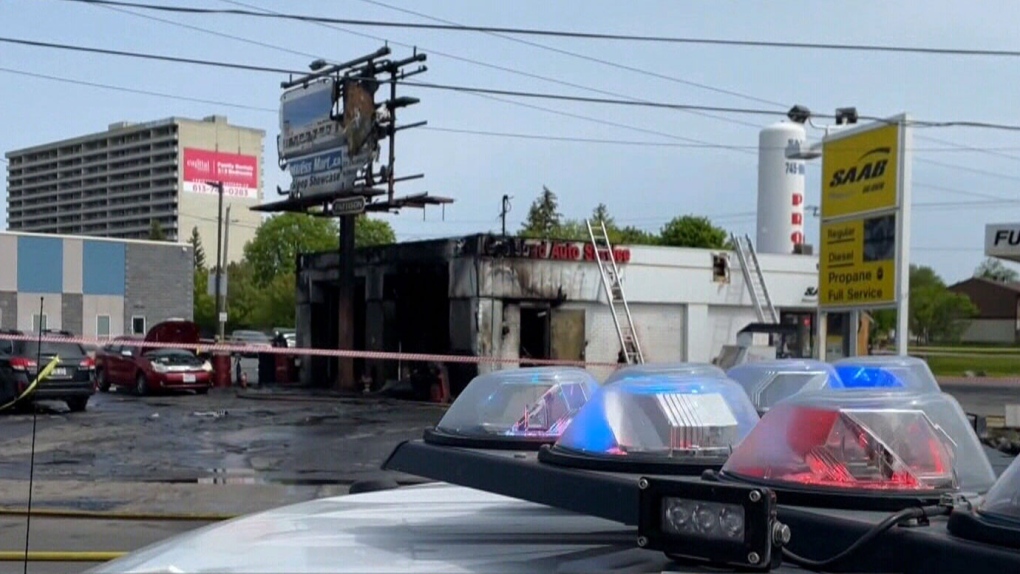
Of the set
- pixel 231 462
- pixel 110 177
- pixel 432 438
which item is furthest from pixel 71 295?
pixel 432 438

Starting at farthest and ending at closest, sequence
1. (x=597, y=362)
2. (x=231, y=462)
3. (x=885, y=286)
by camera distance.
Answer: (x=597, y=362)
(x=885, y=286)
(x=231, y=462)

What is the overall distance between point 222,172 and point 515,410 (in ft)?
417

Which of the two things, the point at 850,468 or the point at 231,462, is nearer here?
the point at 850,468

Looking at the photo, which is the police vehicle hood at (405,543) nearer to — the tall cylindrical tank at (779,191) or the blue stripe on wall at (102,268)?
the tall cylindrical tank at (779,191)

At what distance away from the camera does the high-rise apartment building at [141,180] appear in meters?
64.2

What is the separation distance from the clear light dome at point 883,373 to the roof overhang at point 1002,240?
23.5 m

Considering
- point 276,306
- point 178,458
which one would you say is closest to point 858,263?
point 178,458

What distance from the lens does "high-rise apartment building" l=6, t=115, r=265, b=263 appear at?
64.2 m

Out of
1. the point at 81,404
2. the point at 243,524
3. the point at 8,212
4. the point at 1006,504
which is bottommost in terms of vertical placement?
the point at 81,404

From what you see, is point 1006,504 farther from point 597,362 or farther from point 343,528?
point 597,362

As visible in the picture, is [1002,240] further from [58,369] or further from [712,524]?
[712,524]

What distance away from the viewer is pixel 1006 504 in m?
1.70

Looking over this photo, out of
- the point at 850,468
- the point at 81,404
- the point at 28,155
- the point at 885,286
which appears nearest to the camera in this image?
the point at 850,468

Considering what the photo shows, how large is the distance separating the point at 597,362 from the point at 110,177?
66072 mm
